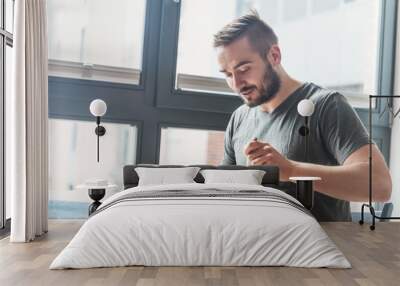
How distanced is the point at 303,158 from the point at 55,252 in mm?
3059

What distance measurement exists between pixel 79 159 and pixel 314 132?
114 inches

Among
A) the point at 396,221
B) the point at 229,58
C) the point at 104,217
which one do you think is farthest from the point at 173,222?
the point at 396,221

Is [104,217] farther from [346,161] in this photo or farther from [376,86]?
[376,86]

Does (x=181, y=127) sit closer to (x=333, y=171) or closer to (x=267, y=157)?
(x=267, y=157)

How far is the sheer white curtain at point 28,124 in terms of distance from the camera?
12.9 feet

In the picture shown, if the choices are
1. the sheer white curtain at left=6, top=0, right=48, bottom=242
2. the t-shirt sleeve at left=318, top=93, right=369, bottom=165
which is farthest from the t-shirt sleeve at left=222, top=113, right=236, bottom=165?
the sheer white curtain at left=6, top=0, right=48, bottom=242

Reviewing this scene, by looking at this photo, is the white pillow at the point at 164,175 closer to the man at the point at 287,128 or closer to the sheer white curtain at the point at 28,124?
the man at the point at 287,128

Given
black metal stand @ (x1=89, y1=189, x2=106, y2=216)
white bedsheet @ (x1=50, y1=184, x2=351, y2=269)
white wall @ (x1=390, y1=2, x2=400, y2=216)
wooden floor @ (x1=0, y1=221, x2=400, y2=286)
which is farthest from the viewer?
white wall @ (x1=390, y1=2, x2=400, y2=216)

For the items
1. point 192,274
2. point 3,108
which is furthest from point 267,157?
point 3,108

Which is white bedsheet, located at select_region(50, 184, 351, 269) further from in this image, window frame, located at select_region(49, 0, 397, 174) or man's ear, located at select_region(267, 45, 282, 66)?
man's ear, located at select_region(267, 45, 282, 66)

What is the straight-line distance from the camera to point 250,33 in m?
5.38

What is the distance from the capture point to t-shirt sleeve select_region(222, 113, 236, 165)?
17.5 ft

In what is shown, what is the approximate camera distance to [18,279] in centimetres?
280

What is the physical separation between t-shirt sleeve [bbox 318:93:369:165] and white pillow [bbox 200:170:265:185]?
1.05 meters
